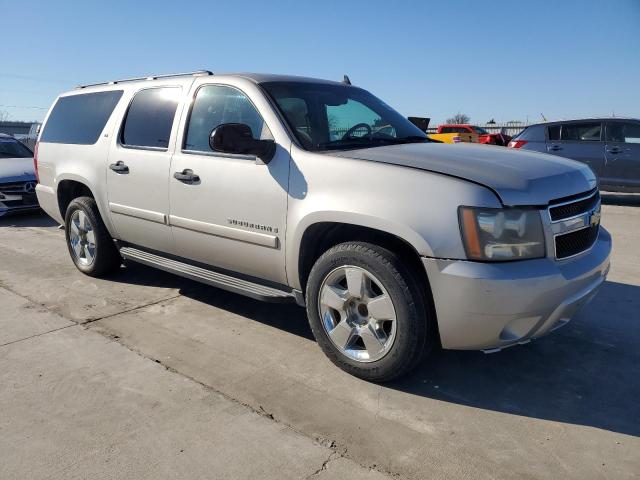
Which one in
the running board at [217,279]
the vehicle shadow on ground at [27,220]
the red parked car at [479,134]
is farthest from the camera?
the red parked car at [479,134]

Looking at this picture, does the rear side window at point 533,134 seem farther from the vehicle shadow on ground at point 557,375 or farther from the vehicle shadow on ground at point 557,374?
the vehicle shadow on ground at point 557,375

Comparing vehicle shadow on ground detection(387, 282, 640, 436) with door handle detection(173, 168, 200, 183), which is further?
door handle detection(173, 168, 200, 183)

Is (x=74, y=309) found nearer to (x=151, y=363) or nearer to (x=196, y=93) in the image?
(x=151, y=363)

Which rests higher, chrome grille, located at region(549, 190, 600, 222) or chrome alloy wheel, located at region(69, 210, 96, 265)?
chrome grille, located at region(549, 190, 600, 222)

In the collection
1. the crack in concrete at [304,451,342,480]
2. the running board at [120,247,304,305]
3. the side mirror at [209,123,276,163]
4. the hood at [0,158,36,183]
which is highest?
the side mirror at [209,123,276,163]

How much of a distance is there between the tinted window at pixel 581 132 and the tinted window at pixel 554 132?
0.09 metres

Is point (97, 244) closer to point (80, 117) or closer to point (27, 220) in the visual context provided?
point (80, 117)

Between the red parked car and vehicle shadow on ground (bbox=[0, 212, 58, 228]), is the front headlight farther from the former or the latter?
A: the red parked car

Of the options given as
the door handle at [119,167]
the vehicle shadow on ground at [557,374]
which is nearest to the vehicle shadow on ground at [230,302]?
the vehicle shadow on ground at [557,374]

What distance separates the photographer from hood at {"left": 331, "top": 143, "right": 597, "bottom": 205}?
272cm

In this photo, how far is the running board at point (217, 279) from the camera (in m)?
3.55

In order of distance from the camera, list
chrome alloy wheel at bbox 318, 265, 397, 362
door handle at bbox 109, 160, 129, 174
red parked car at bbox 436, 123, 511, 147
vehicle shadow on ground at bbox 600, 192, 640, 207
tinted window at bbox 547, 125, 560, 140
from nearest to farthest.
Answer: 1. chrome alloy wheel at bbox 318, 265, 397, 362
2. door handle at bbox 109, 160, 129, 174
3. vehicle shadow on ground at bbox 600, 192, 640, 207
4. tinted window at bbox 547, 125, 560, 140
5. red parked car at bbox 436, 123, 511, 147

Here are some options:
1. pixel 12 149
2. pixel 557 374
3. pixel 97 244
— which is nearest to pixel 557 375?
pixel 557 374

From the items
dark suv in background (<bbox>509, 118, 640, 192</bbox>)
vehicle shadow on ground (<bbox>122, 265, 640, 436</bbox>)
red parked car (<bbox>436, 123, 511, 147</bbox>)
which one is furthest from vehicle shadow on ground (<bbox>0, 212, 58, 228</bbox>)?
red parked car (<bbox>436, 123, 511, 147</bbox>)
